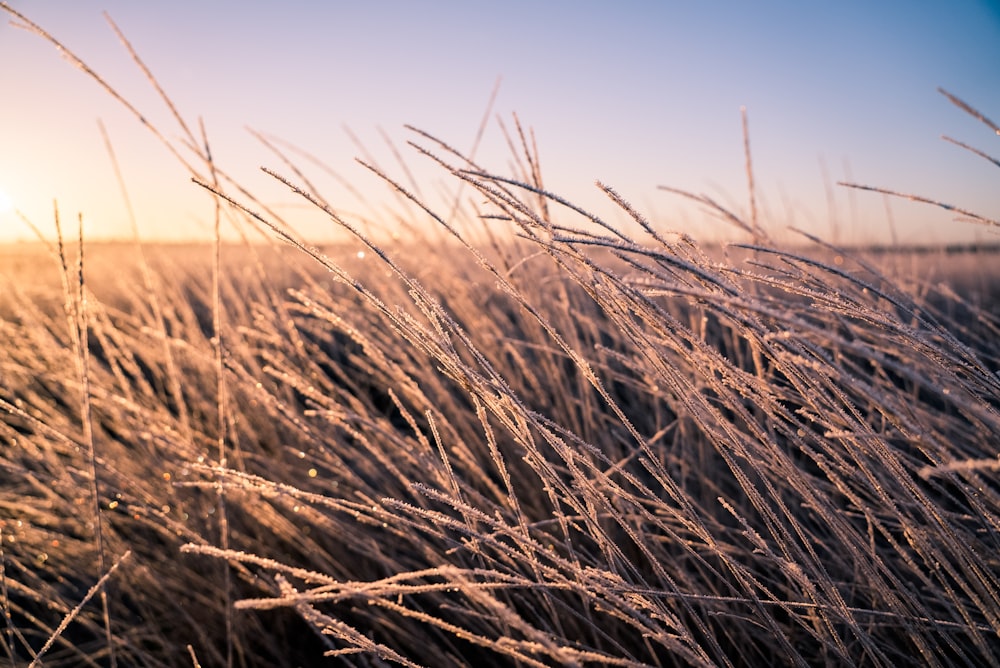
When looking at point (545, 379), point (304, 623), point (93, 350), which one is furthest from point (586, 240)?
point (93, 350)

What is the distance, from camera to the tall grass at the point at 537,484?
0.60 meters

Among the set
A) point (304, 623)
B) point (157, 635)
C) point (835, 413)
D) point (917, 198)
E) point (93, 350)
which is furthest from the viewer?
point (93, 350)

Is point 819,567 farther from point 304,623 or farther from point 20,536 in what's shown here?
point 20,536

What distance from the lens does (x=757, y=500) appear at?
2.10ft

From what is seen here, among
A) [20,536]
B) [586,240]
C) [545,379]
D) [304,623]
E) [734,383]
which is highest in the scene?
[586,240]

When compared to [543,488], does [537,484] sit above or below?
below

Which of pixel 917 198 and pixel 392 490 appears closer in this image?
pixel 917 198

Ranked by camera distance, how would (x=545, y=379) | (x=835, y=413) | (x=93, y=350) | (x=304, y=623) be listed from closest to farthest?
(x=835, y=413) → (x=304, y=623) → (x=545, y=379) → (x=93, y=350)

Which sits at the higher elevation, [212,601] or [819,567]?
[819,567]

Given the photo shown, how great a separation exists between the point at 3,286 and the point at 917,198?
2.21 meters

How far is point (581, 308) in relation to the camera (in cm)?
176

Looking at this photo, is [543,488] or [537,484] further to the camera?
[537,484]

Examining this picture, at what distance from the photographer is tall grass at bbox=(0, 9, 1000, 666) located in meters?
0.60

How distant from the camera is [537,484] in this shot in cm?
142
